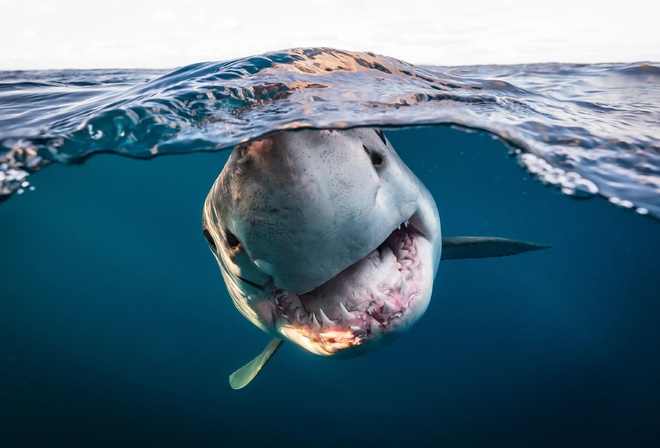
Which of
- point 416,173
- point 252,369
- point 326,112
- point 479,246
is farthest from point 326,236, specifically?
point 416,173

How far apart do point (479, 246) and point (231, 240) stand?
2805mm

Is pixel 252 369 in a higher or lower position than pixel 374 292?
lower

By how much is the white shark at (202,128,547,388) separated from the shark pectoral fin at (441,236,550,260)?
1486 millimetres

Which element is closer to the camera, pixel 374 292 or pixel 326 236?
pixel 326 236

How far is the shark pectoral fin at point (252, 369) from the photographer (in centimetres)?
419

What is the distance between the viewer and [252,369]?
4422mm

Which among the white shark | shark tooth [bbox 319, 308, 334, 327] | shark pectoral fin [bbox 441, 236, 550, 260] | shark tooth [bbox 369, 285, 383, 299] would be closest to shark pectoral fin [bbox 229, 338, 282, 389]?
the white shark

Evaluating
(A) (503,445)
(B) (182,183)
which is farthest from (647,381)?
(B) (182,183)

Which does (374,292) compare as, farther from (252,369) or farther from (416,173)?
(416,173)

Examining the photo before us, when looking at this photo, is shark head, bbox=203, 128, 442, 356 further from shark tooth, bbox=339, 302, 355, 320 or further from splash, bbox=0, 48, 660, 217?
splash, bbox=0, 48, 660, 217

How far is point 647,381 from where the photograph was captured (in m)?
11.3

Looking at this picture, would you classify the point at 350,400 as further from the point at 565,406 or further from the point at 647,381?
the point at 647,381

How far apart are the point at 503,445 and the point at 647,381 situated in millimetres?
4100

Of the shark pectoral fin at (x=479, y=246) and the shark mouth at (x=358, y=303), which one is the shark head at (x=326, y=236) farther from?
the shark pectoral fin at (x=479, y=246)
